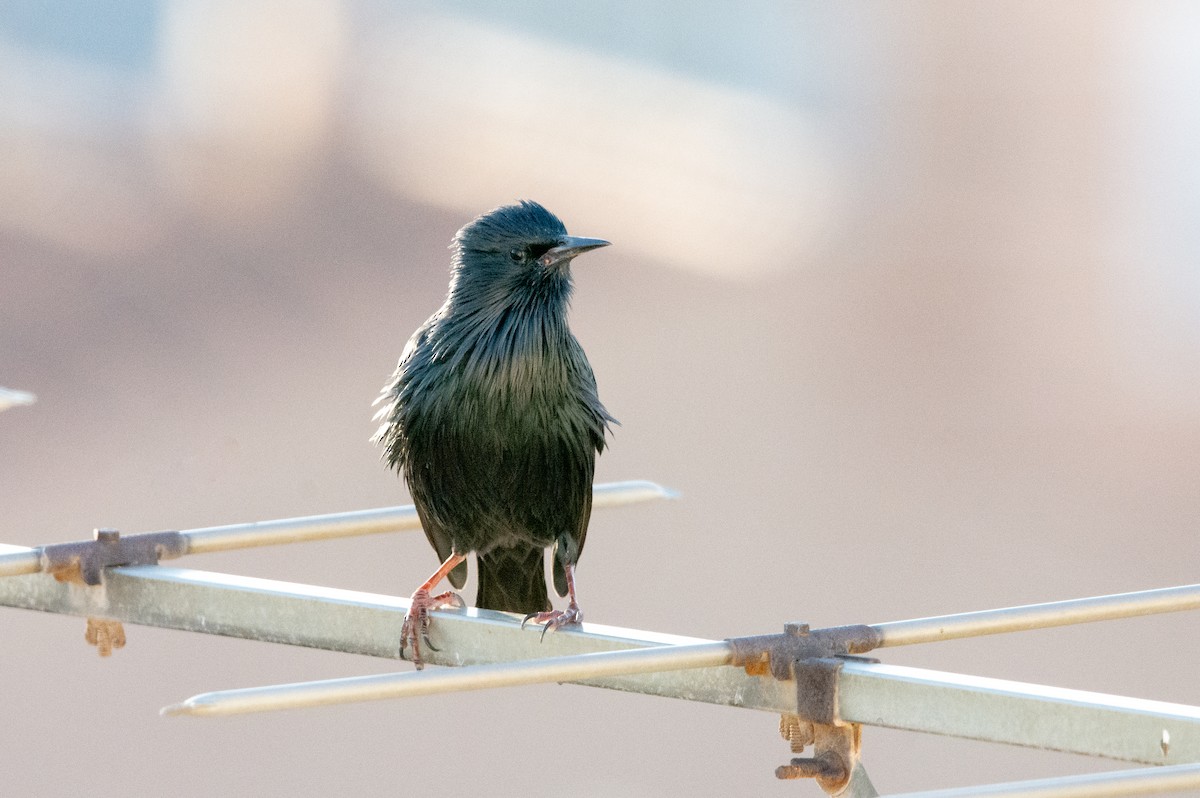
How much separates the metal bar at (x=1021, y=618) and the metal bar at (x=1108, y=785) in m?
0.49

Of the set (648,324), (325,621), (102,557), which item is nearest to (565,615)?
(325,621)

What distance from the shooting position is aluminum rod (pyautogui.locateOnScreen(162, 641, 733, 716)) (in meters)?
2.23

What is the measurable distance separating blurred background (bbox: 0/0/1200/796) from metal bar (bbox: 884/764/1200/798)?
221 inches

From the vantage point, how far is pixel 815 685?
259cm

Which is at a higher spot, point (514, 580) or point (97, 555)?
point (514, 580)

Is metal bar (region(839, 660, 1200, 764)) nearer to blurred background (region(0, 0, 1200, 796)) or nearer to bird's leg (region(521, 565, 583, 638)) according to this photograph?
bird's leg (region(521, 565, 583, 638))

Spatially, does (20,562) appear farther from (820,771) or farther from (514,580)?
(514,580)

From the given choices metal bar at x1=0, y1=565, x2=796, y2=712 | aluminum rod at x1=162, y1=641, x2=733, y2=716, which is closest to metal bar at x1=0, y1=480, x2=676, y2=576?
metal bar at x1=0, y1=565, x2=796, y2=712

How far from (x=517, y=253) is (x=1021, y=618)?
182cm

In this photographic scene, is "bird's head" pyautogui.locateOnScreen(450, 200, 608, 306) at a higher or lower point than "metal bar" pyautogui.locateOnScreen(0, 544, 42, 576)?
higher

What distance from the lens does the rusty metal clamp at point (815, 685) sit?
253 centimetres

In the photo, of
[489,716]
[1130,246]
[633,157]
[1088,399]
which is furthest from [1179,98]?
[489,716]

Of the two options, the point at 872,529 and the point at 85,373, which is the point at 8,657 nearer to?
the point at 85,373

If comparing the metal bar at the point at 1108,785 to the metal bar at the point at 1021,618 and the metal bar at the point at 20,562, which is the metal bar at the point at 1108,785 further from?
the metal bar at the point at 20,562
